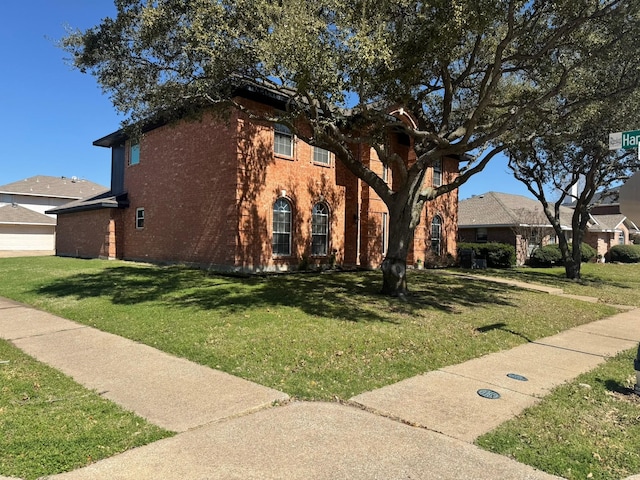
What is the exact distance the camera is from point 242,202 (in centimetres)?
1675

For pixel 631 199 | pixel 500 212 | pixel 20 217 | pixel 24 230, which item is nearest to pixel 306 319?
pixel 631 199

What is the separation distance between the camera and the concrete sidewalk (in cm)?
374

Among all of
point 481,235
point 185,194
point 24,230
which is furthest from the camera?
point 24,230

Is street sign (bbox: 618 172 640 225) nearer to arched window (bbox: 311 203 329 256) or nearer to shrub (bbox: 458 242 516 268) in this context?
arched window (bbox: 311 203 329 256)

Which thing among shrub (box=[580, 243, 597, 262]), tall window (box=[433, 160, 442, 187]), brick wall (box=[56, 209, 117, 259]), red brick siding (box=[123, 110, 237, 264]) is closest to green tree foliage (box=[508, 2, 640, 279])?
tall window (box=[433, 160, 442, 187])

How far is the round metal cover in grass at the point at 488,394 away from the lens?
219 inches

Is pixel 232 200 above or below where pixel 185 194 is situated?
below

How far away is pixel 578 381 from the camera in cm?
630

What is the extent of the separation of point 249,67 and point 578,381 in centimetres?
942

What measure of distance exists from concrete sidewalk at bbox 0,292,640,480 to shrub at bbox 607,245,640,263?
123 feet

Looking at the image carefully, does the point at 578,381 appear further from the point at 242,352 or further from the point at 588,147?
the point at 588,147

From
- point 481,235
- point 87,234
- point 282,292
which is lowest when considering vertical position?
point 282,292

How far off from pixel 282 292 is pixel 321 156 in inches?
342

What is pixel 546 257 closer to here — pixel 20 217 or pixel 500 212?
pixel 500 212
